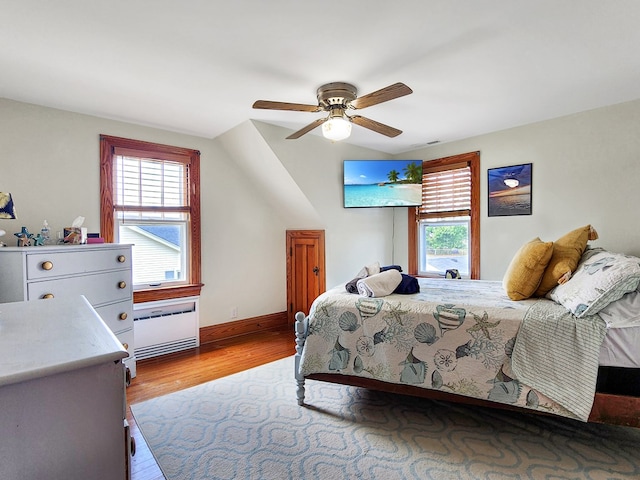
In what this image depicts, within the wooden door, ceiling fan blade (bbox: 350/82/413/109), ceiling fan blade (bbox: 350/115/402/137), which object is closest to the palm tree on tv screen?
the wooden door

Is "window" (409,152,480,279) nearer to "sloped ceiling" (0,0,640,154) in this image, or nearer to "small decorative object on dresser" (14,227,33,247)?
"sloped ceiling" (0,0,640,154)

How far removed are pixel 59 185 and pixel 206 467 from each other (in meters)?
2.63

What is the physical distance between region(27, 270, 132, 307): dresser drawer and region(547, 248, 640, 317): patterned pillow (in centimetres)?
320

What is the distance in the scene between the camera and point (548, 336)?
5.86 ft

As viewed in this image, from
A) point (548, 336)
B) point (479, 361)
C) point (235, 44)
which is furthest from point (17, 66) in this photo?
point (548, 336)

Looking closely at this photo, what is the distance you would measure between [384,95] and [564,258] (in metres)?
1.63

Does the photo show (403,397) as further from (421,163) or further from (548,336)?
(421,163)

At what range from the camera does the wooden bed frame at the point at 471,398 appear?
1.67 m

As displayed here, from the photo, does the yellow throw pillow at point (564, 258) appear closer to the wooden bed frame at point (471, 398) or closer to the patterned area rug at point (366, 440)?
the wooden bed frame at point (471, 398)

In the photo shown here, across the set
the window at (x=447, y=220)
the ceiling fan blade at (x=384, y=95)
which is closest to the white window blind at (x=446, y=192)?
the window at (x=447, y=220)

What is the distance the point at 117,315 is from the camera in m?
2.80

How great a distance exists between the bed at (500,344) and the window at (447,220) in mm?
1659

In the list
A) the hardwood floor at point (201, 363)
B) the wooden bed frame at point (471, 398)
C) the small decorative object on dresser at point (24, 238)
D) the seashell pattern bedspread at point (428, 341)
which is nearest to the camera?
the wooden bed frame at point (471, 398)

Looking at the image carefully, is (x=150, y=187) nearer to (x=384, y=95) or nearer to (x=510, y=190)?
(x=384, y=95)
